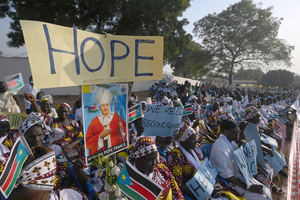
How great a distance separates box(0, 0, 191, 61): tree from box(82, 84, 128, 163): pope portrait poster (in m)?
10.7

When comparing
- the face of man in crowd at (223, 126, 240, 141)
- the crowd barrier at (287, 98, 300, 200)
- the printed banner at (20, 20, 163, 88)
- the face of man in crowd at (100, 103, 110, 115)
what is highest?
the printed banner at (20, 20, 163, 88)

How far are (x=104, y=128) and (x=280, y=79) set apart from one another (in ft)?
197

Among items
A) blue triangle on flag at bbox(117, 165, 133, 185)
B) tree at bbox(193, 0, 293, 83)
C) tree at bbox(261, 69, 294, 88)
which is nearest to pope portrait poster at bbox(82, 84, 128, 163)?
blue triangle on flag at bbox(117, 165, 133, 185)

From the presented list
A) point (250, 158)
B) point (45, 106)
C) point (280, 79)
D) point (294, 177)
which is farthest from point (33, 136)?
point (280, 79)

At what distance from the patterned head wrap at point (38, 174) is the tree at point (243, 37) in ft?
114

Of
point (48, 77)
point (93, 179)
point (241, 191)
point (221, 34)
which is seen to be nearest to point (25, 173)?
point (48, 77)

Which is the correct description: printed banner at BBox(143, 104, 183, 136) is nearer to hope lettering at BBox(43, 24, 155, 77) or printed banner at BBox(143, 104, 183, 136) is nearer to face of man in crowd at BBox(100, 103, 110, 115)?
hope lettering at BBox(43, 24, 155, 77)

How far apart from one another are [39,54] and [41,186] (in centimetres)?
95

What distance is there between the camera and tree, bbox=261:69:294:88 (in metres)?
50.3

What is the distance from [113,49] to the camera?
196cm

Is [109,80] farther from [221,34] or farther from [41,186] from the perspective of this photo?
[221,34]

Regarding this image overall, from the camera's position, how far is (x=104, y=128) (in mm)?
1919

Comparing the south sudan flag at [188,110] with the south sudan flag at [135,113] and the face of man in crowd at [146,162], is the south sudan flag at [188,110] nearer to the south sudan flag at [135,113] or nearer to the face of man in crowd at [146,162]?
the south sudan flag at [135,113]

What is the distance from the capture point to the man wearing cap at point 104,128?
1.82 meters
